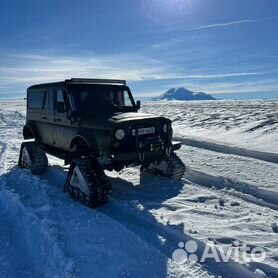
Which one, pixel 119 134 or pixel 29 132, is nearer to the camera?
pixel 119 134

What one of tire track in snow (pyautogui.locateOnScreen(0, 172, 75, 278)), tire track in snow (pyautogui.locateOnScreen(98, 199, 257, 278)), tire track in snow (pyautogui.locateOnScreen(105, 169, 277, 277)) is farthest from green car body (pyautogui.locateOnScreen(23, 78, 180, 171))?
tire track in snow (pyautogui.locateOnScreen(0, 172, 75, 278))

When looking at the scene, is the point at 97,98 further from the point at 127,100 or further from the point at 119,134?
the point at 119,134

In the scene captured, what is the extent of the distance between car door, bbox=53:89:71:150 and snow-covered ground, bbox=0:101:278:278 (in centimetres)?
89

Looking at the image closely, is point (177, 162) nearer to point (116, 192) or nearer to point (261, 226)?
point (116, 192)

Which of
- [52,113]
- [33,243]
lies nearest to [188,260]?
[33,243]

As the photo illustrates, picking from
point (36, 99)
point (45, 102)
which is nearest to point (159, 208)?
point (45, 102)

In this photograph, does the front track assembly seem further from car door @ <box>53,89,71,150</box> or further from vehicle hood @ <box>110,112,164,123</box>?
car door @ <box>53,89,71,150</box>

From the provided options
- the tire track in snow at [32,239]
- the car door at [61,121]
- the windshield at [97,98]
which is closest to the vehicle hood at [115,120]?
the windshield at [97,98]

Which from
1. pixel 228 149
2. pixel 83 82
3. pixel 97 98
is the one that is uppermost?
pixel 83 82

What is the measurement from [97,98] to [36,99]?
9.39ft

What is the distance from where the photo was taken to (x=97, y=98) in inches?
305

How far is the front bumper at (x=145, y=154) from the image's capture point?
642 cm

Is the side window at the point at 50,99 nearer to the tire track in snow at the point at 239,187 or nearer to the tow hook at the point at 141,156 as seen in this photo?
the tow hook at the point at 141,156

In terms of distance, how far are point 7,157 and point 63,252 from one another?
748 centimetres
